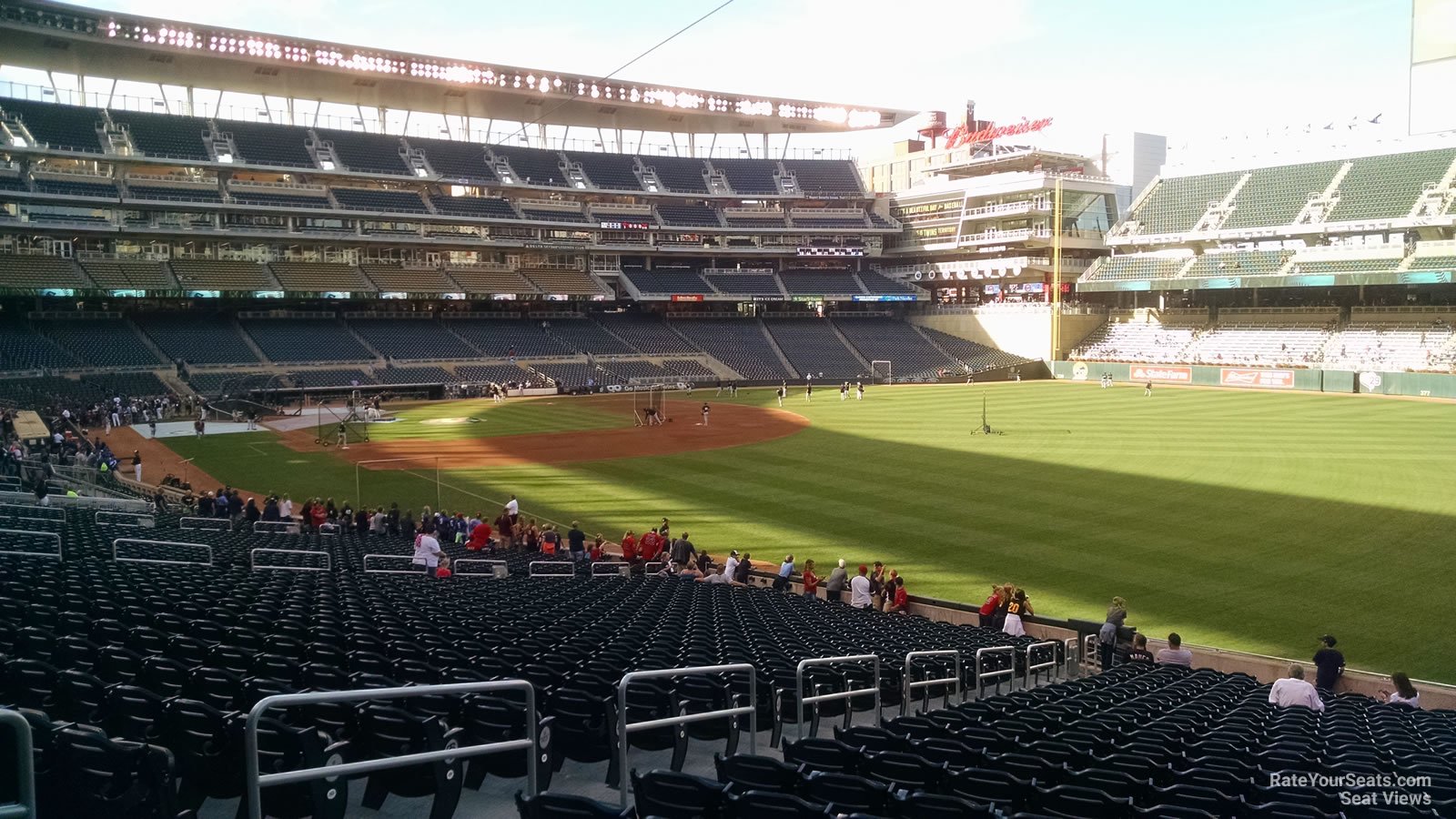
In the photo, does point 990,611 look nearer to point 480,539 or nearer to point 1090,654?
point 1090,654

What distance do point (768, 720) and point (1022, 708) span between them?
2.50 meters

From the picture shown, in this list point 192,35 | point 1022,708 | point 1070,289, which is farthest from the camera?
point 1070,289

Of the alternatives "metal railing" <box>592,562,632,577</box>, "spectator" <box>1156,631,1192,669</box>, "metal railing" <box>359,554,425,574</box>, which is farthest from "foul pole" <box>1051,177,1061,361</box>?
"metal railing" <box>359,554,425,574</box>

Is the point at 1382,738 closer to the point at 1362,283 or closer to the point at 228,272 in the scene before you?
the point at 1362,283

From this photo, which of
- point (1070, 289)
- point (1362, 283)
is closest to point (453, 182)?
point (1070, 289)

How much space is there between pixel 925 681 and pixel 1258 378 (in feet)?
207

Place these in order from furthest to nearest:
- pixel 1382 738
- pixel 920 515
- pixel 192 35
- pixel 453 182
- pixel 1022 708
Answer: pixel 453 182 → pixel 192 35 → pixel 920 515 → pixel 1022 708 → pixel 1382 738

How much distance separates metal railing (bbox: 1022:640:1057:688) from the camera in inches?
534

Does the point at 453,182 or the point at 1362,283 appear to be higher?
the point at 453,182

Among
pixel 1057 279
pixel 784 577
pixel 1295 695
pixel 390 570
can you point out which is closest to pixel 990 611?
pixel 784 577

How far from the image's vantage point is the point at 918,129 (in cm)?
13088

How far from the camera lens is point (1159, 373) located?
228ft

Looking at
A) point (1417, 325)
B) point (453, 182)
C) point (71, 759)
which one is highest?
point (453, 182)

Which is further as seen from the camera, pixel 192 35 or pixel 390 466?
pixel 192 35
